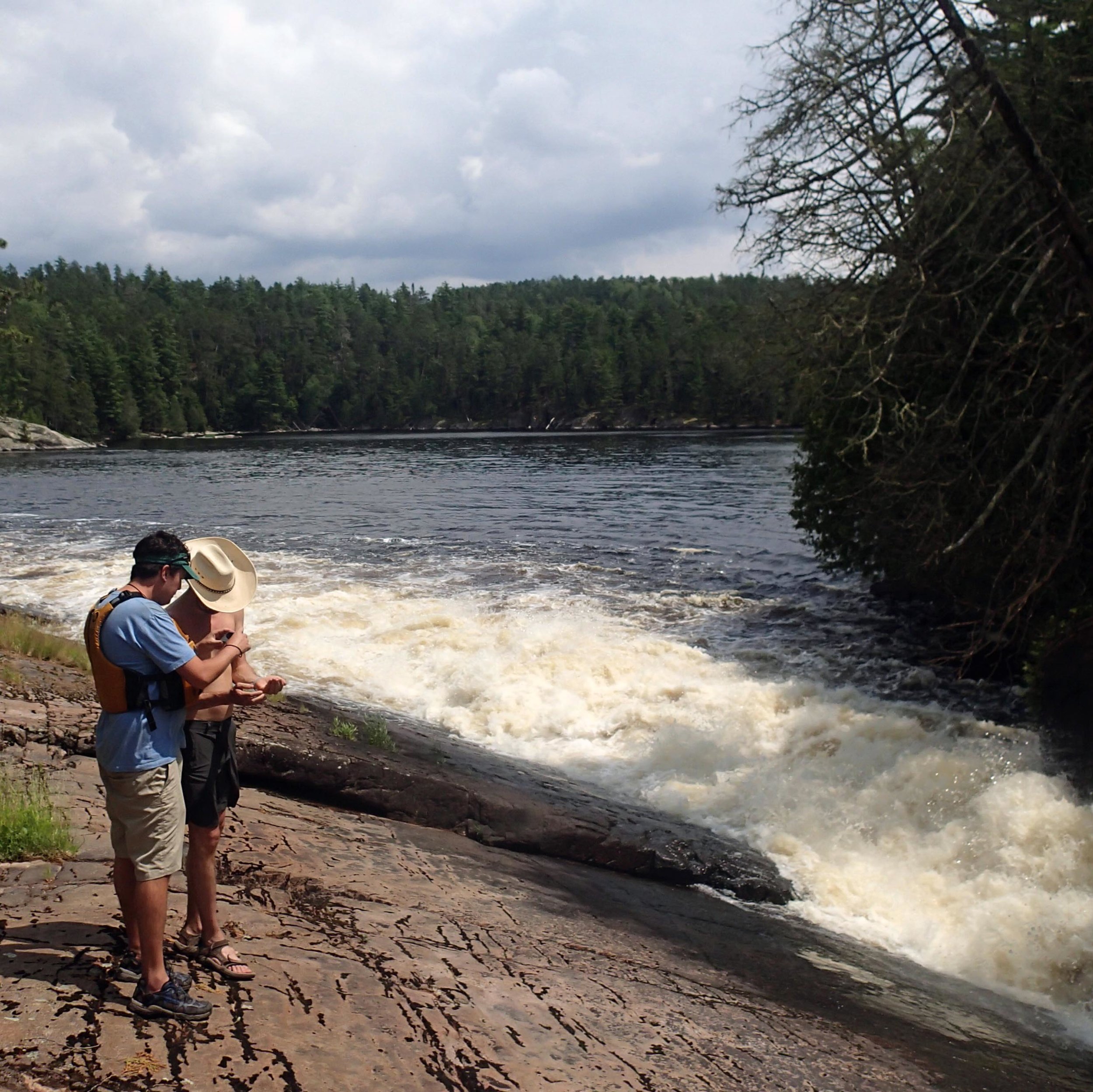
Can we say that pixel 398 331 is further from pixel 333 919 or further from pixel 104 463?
pixel 333 919

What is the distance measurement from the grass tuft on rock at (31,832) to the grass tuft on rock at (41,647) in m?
5.47

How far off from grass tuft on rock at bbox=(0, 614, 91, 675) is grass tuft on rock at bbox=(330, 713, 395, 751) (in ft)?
12.0

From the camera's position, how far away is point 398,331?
175 m

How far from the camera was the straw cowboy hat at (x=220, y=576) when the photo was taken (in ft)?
16.0

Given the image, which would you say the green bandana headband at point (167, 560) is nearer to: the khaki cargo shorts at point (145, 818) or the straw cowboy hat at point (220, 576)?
the straw cowboy hat at point (220, 576)

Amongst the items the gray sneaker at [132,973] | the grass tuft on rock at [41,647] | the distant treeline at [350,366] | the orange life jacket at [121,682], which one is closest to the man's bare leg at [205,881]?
the gray sneaker at [132,973]

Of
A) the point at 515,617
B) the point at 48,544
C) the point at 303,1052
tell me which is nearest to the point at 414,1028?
the point at 303,1052

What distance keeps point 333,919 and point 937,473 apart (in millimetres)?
8231

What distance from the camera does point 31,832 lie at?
5715 millimetres

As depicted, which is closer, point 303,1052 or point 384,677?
point 303,1052

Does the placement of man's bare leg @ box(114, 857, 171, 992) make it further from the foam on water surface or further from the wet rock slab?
the foam on water surface

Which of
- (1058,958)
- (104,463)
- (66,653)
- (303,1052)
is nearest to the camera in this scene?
(303,1052)

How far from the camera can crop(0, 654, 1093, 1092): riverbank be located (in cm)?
418

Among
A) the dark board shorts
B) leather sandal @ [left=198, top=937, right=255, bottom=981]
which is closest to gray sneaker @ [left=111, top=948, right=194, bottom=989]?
leather sandal @ [left=198, top=937, right=255, bottom=981]
